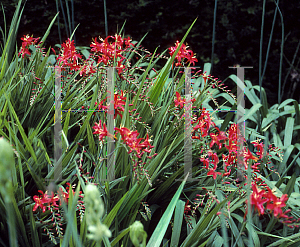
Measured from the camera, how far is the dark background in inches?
117

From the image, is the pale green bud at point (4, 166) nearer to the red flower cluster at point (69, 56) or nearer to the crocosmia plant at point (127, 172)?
the crocosmia plant at point (127, 172)

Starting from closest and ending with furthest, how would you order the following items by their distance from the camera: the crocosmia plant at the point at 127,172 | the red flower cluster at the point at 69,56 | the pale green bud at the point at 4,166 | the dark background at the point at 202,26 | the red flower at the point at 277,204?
1. the pale green bud at the point at 4,166
2. the red flower at the point at 277,204
3. the crocosmia plant at the point at 127,172
4. the red flower cluster at the point at 69,56
5. the dark background at the point at 202,26

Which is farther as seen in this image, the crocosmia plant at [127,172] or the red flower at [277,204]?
the crocosmia plant at [127,172]

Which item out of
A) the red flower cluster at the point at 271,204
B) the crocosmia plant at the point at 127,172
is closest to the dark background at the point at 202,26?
the crocosmia plant at the point at 127,172

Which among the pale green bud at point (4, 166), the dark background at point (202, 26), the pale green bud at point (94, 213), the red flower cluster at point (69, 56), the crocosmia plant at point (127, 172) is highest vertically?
the dark background at point (202, 26)

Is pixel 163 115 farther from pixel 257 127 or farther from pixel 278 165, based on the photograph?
pixel 257 127

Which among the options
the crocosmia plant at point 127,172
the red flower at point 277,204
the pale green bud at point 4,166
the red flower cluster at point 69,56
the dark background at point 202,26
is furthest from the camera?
the dark background at point 202,26

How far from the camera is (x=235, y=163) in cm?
103

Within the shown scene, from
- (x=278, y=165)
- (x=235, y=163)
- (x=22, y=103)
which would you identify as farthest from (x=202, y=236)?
(x=22, y=103)

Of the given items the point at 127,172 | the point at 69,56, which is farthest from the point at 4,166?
the point at 69,56

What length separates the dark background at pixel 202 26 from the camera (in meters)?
2.97

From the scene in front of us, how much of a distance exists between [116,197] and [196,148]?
0.40 m

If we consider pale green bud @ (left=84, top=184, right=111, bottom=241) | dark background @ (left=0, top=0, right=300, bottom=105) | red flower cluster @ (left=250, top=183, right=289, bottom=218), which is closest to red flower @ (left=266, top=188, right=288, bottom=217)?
red flower cluster @ (left=250, top=183, right=289, bottom=218)

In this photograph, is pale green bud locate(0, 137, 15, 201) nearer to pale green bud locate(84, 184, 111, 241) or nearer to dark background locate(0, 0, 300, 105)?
pale green bud locate(84, 184, 111, 241)
